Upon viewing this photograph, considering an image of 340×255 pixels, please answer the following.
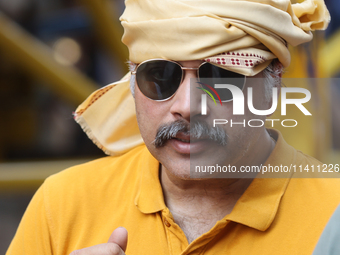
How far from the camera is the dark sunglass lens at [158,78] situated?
4.62 feet

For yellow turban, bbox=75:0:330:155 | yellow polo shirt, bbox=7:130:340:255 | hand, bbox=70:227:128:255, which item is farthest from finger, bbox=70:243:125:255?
yellow turban, bbox=75:0:330:155

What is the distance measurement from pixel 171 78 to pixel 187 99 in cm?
11

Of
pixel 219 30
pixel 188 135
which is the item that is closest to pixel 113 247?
pixel 188 135

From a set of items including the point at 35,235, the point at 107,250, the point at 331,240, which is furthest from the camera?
the point at 35,235

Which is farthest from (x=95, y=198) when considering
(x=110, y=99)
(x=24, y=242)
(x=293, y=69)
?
(x=293, y=69)

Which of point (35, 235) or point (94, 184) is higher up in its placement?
point (94, 184)

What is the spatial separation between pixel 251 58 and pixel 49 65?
1964mm

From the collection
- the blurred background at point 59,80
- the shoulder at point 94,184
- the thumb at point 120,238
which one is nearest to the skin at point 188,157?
the shoulder at point 94,184

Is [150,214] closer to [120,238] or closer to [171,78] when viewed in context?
[120,238]

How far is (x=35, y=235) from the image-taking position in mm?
1618

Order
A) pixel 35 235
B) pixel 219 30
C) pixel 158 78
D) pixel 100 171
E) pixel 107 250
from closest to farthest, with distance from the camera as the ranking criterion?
pixel 107 250 → pixel 219 30 → pixel 158 78 → pixel 35 235 → pixel 100 171

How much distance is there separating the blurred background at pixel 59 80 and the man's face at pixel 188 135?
1.01 metres

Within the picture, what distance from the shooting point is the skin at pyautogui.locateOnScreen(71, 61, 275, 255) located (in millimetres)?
1402

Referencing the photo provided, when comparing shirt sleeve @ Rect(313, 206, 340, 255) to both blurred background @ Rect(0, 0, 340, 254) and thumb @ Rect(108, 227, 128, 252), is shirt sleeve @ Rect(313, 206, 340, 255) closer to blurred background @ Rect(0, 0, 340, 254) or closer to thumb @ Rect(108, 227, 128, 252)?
thumb @ Rect(108, 227, 128, 252)
